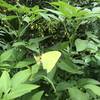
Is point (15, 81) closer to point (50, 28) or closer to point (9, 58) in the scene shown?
point (9, 58)

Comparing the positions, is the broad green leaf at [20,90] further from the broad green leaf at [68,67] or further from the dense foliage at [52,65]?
the broad green leaf at [68,67]

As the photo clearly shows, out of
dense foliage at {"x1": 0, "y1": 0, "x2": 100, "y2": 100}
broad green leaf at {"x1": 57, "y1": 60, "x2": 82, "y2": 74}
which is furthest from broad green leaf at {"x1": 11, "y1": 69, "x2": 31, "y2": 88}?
broad green leaf at {"x1": 57, "y1": 60, "x2": 82, "y2": 74}

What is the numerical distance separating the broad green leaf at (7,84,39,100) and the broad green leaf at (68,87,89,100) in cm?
18

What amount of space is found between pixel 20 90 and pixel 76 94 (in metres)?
0.22

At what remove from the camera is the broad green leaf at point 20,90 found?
0.95 meters

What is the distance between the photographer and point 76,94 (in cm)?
110

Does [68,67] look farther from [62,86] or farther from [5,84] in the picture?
[5,84]

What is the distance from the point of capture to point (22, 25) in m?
1.55

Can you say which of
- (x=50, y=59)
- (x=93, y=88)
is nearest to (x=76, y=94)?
(x=93, y=88)

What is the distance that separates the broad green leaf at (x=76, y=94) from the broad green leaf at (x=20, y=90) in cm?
18

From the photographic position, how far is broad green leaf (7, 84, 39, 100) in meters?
0.95

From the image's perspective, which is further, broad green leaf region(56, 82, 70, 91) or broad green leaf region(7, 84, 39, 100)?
broad green leaf region(56, 82, 70, 91)

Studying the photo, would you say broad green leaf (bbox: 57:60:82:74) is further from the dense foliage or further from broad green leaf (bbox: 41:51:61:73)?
broad green leaf (bbox: 41:51:61:73)

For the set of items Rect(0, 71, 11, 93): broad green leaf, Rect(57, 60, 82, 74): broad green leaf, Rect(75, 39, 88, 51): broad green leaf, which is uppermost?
Rect(75, 39, 88, 51): broad green leaf
